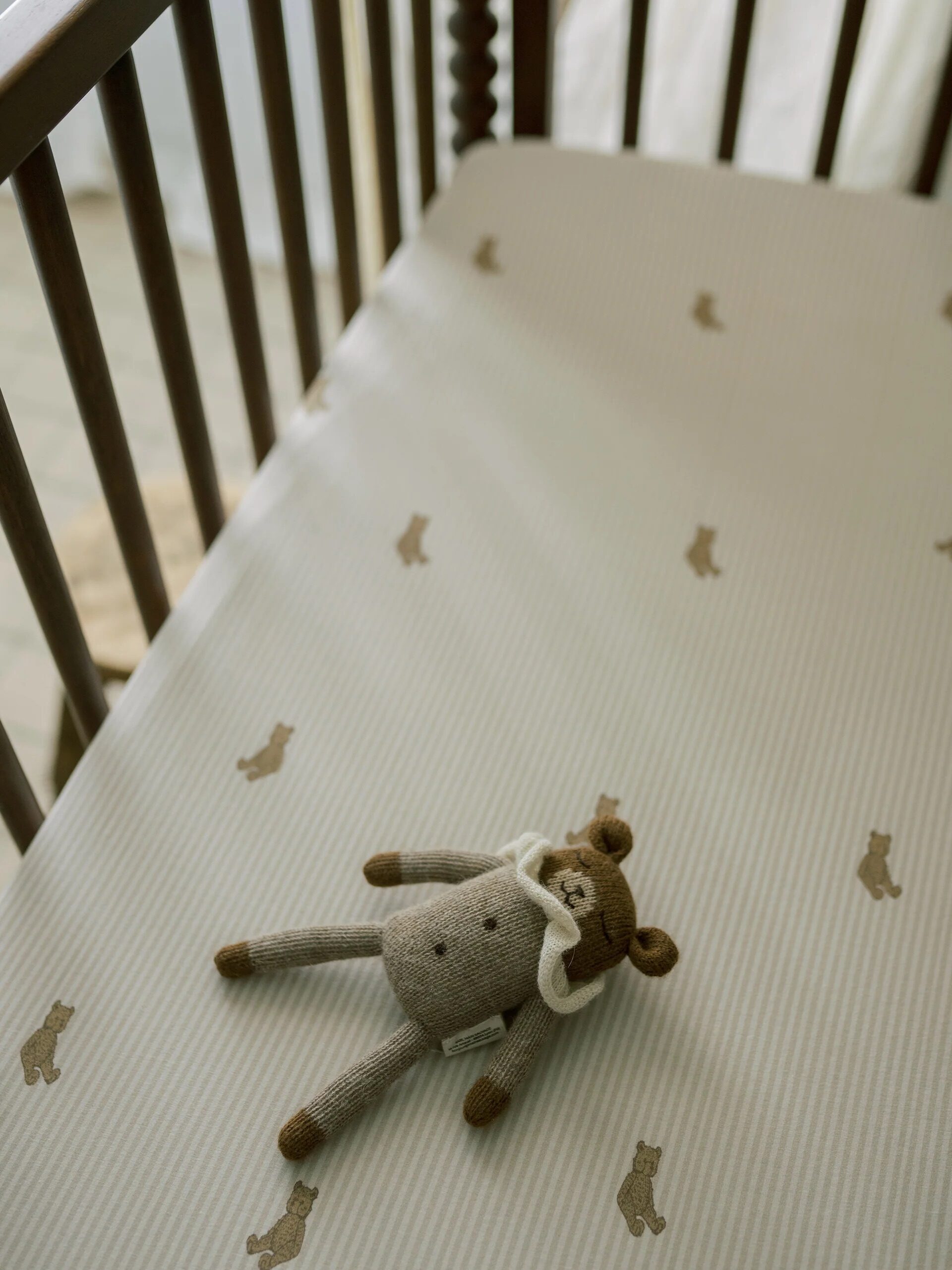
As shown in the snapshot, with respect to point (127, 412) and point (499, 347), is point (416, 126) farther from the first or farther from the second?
point (127, 412)

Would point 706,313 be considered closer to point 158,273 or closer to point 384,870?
point 158,273

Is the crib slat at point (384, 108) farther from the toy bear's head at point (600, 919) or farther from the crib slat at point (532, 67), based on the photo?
the toy bear's head at point (600, 919)

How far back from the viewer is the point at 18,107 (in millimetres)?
602

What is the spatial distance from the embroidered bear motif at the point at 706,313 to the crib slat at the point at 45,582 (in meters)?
0.65

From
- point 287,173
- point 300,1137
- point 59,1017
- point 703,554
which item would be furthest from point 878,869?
point 287,173

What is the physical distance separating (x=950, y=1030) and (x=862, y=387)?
1.95ft

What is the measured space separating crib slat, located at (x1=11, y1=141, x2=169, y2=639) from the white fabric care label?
1.48 feet

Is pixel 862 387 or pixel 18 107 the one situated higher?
pixel 18 107

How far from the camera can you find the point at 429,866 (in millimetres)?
714

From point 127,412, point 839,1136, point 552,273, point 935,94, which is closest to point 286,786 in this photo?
point 839,1136

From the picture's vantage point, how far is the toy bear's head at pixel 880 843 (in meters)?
0.76

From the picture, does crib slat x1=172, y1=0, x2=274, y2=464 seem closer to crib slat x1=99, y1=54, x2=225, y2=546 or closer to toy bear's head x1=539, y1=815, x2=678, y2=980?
crib slat x1=99, y1=54, x2=225, y2=546

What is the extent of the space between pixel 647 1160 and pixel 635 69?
103 centimetres

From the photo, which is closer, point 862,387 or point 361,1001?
point 361,1001
